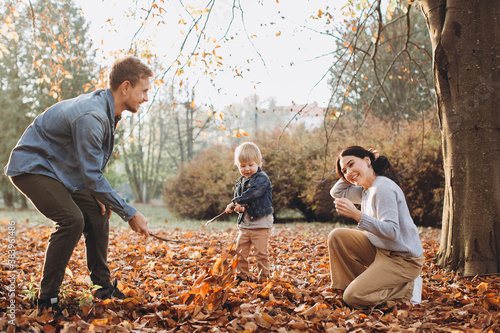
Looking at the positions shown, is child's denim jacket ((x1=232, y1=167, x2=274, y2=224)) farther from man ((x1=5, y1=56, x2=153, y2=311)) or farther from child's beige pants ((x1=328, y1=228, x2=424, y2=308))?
man ((x1=5, y1=56, x2=153, y2=311))

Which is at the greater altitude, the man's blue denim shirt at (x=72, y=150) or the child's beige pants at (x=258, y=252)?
the man's blue denim shirt at (x=72, y=150)

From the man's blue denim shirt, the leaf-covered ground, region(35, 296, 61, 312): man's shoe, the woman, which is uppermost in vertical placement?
the man's blue denim shirt

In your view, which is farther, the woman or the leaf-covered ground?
the woman

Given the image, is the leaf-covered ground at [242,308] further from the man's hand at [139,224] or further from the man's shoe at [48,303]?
the man's hand at [139,224]

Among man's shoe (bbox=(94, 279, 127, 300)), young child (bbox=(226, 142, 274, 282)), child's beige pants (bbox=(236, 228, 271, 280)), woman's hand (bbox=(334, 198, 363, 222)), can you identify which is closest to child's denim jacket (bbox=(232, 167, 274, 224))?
young child (bbox=(226, 142, 274, 282))

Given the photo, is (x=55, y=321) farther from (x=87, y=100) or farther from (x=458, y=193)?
(x=458, y=193)

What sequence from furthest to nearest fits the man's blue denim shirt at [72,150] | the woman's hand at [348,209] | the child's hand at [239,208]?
the child's hand at [239,208] < the woman's hand at [348,209] < the man's blue denim shirt at [72,150]

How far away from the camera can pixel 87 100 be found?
2.52 m

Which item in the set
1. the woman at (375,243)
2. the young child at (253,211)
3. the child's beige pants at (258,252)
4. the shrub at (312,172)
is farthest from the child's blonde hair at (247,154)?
the shrub at (312,172)

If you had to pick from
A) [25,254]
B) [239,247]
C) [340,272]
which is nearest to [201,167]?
[25,254]

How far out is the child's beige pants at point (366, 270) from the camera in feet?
9.40

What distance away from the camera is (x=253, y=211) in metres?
3.74

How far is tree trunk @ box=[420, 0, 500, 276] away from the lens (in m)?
3.54

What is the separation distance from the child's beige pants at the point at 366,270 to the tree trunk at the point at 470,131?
0.95 meters
